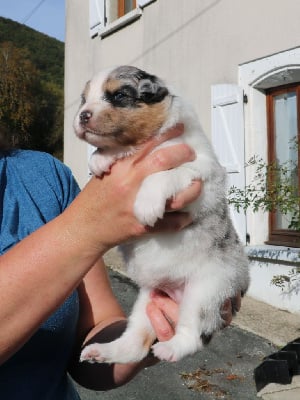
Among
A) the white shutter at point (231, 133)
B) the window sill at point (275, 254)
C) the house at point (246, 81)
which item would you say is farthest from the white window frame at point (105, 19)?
the window sill at point (275, 254)

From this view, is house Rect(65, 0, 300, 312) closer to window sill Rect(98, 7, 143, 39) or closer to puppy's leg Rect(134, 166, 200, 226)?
window sill Rect(98, 7, 143, 39)

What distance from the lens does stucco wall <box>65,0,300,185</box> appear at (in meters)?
6.64

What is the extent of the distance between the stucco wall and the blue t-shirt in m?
4.84

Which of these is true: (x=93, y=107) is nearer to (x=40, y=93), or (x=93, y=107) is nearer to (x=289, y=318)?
(x=289, y=318)

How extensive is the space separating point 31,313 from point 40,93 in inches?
981

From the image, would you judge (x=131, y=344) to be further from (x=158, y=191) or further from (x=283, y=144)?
(x=283, y=144)

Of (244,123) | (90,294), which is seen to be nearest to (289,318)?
(244,123)

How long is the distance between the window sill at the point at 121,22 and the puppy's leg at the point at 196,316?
7749 mm

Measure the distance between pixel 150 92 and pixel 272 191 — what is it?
13.5 ft

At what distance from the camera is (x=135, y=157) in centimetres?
190

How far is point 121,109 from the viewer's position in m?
2.03

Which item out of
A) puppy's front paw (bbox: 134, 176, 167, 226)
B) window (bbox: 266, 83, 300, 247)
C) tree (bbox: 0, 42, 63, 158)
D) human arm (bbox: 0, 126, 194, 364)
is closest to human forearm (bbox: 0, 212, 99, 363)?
human arm (bbox: 0, 126, 194, 364)

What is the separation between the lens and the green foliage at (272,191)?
5.84 m

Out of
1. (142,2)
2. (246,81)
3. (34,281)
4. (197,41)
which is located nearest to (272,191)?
(246,81)
